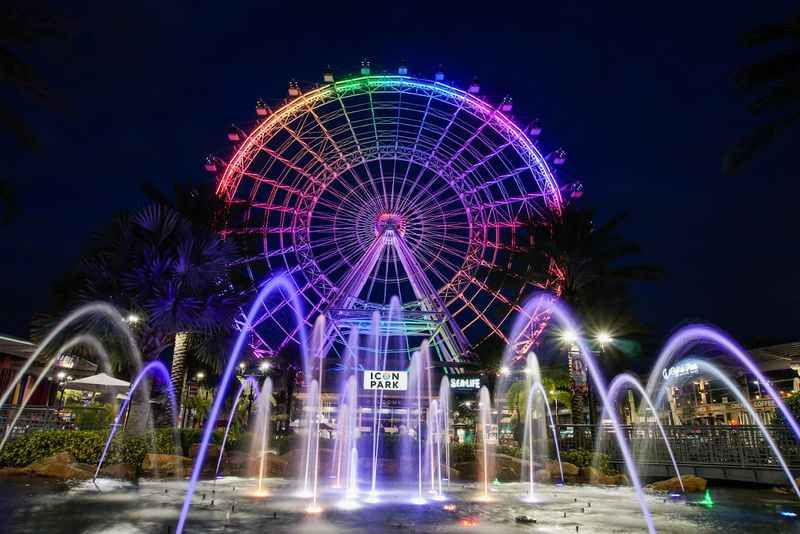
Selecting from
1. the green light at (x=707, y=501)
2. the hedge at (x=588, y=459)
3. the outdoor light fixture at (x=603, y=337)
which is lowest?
the green light at (x=707, y=501)

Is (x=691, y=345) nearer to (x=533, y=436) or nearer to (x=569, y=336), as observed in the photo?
(x=533, y=436)

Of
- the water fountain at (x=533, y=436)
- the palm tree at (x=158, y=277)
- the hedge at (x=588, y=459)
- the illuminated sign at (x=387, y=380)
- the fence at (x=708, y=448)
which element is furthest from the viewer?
the illuminated sign at (x=387, y=380)

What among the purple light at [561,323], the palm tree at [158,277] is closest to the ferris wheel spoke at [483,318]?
the purple light at [561,323]

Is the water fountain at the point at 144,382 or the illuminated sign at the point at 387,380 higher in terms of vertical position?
the illuminated sign at the point at 387,380

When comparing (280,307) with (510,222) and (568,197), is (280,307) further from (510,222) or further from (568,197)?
(568,197)

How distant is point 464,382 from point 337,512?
27.1m

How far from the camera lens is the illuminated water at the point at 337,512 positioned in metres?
7.37

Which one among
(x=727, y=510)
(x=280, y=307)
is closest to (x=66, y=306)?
(x=280, y=307)

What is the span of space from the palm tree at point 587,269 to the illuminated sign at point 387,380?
9.07m

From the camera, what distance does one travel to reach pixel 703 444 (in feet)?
57.1

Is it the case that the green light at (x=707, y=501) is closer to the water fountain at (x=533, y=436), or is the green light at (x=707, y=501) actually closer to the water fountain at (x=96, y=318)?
the water fountain at (x=533, y=436)

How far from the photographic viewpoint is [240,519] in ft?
26.0

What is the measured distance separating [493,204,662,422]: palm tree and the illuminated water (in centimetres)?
1188

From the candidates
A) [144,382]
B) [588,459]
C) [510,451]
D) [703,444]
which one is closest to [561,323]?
[510,451]
